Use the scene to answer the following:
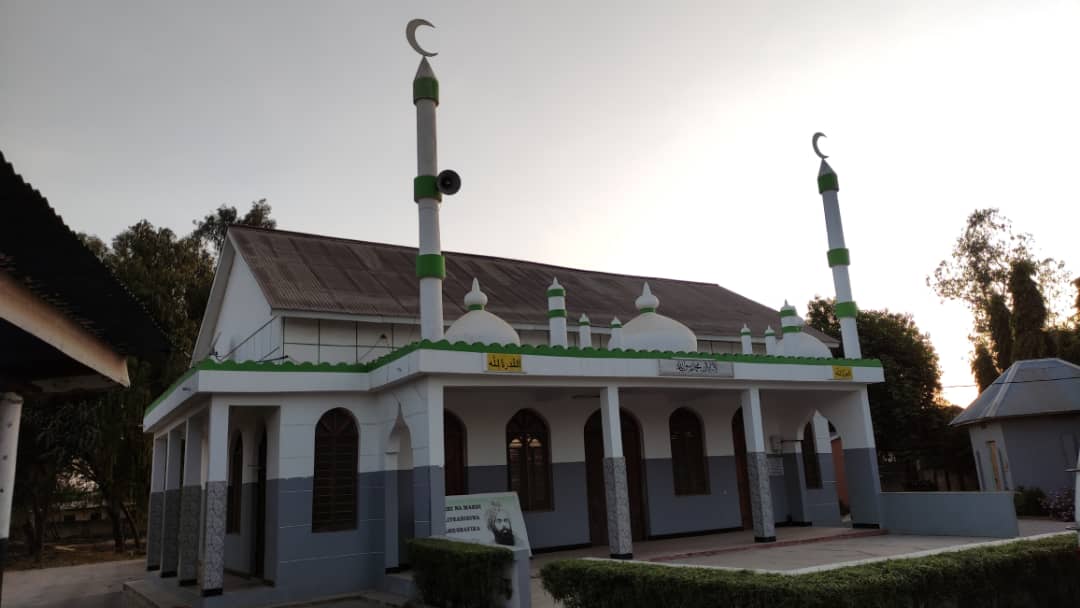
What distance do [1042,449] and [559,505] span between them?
15994mm

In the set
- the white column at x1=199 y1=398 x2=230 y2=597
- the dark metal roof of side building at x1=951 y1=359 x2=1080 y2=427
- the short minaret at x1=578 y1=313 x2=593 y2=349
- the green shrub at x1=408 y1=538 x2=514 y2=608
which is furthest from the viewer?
the dark metal roof of side building at x1=951 y1=359 x2=1080 y2=427

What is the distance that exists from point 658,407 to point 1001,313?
873 inches

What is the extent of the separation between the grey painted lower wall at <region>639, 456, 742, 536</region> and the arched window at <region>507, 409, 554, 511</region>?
2.73 metres

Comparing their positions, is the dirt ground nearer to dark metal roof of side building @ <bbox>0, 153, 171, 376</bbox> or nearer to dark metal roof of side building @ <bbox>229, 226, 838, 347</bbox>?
dark metal roof of side building @ <bbox>229, 226, 838, 347</bbox>

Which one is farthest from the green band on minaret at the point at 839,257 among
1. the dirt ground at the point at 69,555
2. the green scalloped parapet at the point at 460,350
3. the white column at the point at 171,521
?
the dirt ground at the point at 69,555

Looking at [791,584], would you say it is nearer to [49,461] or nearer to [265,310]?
[265,310]

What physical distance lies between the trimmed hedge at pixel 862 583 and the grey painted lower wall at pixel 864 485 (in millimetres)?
8193

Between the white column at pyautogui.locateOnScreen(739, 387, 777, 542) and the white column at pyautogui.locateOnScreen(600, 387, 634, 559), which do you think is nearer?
the white column at pyautogui.locateOnScreen(600, 387, 634, 559)

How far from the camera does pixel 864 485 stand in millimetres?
18109

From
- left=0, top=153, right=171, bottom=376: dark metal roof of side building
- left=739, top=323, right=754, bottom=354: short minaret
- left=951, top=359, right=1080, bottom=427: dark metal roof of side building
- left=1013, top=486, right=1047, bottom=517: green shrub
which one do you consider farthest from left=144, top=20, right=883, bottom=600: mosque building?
left=951, top=359, right=1080, bottom=427: dark metal roof of side building

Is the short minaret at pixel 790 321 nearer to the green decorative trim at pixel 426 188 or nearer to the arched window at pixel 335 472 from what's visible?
the green decorative trim at pixel 426 188

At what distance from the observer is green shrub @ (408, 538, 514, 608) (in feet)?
34.3

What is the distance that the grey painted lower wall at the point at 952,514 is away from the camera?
1579 cm

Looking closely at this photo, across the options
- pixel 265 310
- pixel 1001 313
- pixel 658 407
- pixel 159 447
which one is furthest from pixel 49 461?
pixel 1001 313
